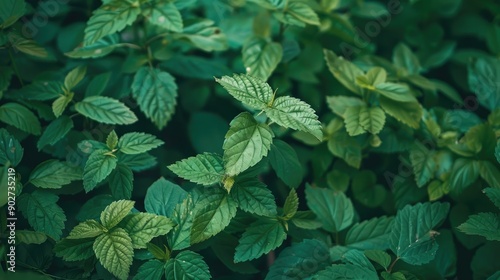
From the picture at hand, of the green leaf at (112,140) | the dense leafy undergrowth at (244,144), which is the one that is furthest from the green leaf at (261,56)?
the green leaf at (112,140)

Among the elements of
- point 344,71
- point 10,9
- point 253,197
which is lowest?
point 253,197

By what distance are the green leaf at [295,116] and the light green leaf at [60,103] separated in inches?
26.9

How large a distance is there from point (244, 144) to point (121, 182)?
42 cm

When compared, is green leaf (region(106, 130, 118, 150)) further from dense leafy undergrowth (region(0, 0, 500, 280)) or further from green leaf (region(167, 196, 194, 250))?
green leaf (region(167, 196, 194, 250))

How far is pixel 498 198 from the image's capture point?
5.16 feet

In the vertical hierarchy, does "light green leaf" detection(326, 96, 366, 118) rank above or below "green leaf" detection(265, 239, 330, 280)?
above

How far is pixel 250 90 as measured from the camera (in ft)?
5.09

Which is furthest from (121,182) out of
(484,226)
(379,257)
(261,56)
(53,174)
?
(484,226)

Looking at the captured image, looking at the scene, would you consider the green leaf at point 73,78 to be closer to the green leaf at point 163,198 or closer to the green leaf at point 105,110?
the green leaf at point 105,110

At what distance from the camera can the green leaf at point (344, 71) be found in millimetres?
1940

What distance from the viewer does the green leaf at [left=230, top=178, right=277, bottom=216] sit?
151 cm

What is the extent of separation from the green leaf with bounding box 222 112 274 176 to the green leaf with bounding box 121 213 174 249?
246 mm

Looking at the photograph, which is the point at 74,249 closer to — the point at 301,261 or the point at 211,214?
the point at 211,214

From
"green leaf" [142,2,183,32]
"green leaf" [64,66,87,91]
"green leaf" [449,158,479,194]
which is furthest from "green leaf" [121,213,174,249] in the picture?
"green leaf" [449,158,479,194]
